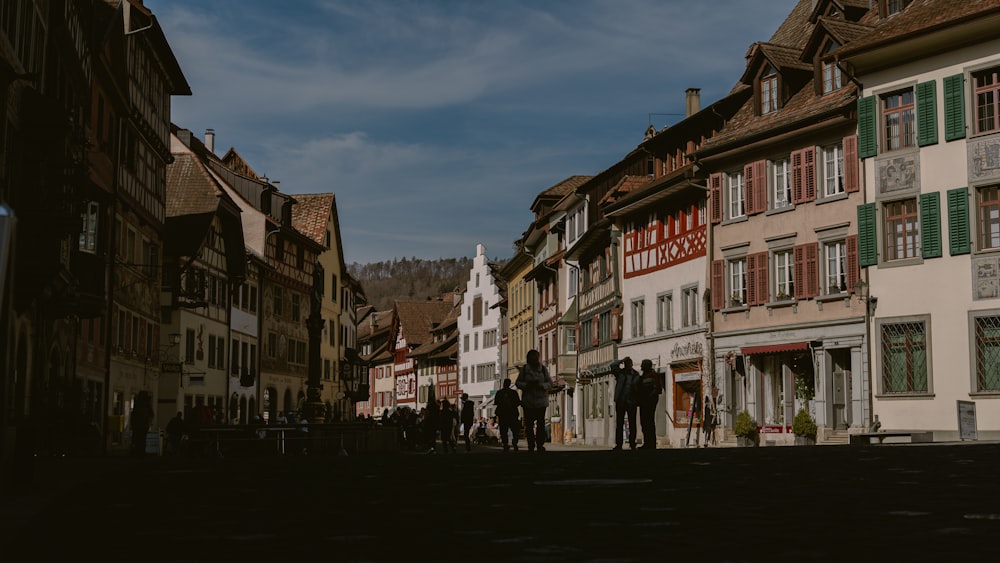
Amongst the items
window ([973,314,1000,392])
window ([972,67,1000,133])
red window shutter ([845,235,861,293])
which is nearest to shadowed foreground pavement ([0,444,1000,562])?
window ([973,314,1000,392])

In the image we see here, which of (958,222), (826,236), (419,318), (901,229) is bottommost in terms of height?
(958,222)

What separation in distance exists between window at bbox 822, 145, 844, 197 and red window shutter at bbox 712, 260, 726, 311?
5027mm

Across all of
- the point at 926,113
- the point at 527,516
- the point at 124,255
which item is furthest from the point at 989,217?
the point at 527,516

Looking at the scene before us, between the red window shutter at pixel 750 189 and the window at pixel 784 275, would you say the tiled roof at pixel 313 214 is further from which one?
the window at pixel 784 275

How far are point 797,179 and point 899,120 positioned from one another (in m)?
4.02

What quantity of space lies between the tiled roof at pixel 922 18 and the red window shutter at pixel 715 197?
7330mm

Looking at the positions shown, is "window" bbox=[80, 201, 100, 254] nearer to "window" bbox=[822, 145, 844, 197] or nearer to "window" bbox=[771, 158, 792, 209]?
"window" bbox=[771, 158, 792, 209]

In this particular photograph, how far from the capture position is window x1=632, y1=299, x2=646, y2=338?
1832 inches

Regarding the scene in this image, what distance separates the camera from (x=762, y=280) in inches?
1491

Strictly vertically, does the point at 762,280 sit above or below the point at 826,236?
below

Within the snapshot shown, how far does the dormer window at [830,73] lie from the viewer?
3591cm

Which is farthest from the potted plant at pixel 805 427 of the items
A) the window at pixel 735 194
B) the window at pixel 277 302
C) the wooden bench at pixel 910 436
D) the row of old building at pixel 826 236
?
the window at pixel 277 302

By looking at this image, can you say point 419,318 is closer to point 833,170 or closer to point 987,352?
point 833,170

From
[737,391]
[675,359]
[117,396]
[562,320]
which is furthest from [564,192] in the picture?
[117,396]
